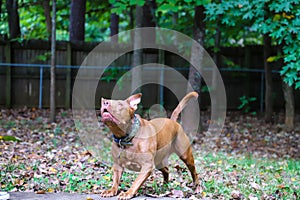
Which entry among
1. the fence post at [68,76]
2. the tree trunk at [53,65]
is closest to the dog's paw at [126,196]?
the tree trunk at [53,65]

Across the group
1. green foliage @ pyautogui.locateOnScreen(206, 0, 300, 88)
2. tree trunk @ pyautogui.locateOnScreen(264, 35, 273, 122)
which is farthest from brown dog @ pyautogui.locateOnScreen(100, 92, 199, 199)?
tree trunk @ pyautogui.locateOnScreen(264, 35, 273, 122)

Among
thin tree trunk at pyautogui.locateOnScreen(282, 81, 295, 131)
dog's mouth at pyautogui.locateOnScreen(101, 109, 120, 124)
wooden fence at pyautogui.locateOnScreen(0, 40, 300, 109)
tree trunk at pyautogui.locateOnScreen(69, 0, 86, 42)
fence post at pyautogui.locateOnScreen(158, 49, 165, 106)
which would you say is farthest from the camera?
fence post at pyautogui.locateOnScreen(158, 49, 165, 106)

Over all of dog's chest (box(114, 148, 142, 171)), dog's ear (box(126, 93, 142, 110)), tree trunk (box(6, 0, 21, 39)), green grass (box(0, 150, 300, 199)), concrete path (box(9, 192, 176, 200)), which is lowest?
green grass (box(0, 150, 300, 199))

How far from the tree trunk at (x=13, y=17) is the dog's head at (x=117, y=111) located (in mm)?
10258

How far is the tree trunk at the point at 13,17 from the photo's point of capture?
13.4 metres

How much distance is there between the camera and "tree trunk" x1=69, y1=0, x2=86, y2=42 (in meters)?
13.8

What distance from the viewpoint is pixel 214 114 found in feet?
43.9

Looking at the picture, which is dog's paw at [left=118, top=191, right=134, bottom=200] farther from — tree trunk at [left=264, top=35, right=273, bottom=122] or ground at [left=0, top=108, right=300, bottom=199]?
tree trunk at [left=264, top=35, right=273, bottom=122]

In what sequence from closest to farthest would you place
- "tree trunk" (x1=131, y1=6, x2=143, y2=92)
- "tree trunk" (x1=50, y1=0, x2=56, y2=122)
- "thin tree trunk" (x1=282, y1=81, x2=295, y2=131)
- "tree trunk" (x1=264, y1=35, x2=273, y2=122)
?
"tree trunk" (x1=50, y1=0, x2=56, y2=122) < "thin tree trunk" (x1=282, y1=81, x2=295, y2=131) < "tree trunk" (x1=131, y1=6, x2=143, y2=92) < "tree trunk" (x1=264, y1=35, x2=273, y2=122)

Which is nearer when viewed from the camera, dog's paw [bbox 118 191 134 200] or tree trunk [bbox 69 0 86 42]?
dog's paw [bbox 118 191 134 200]

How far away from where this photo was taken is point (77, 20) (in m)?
14.0

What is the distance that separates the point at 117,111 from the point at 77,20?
10416mm

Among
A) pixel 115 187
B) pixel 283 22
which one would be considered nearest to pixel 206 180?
pixel 115 187

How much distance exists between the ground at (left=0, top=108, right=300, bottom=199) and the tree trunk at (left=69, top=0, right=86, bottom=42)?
2704 millimetres
